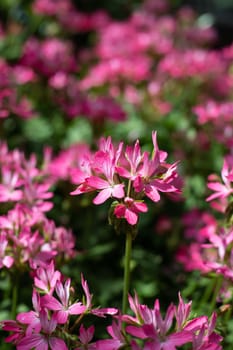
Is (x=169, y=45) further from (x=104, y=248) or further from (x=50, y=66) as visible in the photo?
(x=104, y=248)

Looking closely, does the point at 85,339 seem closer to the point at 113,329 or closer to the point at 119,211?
the point at 113,329

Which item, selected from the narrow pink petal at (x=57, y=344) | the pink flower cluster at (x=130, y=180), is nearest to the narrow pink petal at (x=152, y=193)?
the pink flower cluster at (x=130, y=180)

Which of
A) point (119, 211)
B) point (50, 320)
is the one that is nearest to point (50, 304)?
point (50, 320)

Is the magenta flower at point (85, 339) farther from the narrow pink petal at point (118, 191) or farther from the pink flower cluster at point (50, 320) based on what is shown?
the narrow pink petal at point (118, 191)

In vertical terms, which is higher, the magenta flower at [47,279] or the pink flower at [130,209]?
the pink flower at [130,209]

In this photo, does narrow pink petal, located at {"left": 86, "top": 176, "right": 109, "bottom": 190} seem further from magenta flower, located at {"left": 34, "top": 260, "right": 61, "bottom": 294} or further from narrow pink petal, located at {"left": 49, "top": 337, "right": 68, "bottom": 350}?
narrow pink petal, located at {"left": 49, "top": 337, "right": 68, "bottom": 350}

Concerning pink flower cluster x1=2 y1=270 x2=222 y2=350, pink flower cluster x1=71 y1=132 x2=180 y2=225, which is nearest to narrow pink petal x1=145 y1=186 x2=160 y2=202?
pink flower cluster x1=71 y1=132 x2=180 y2=225
